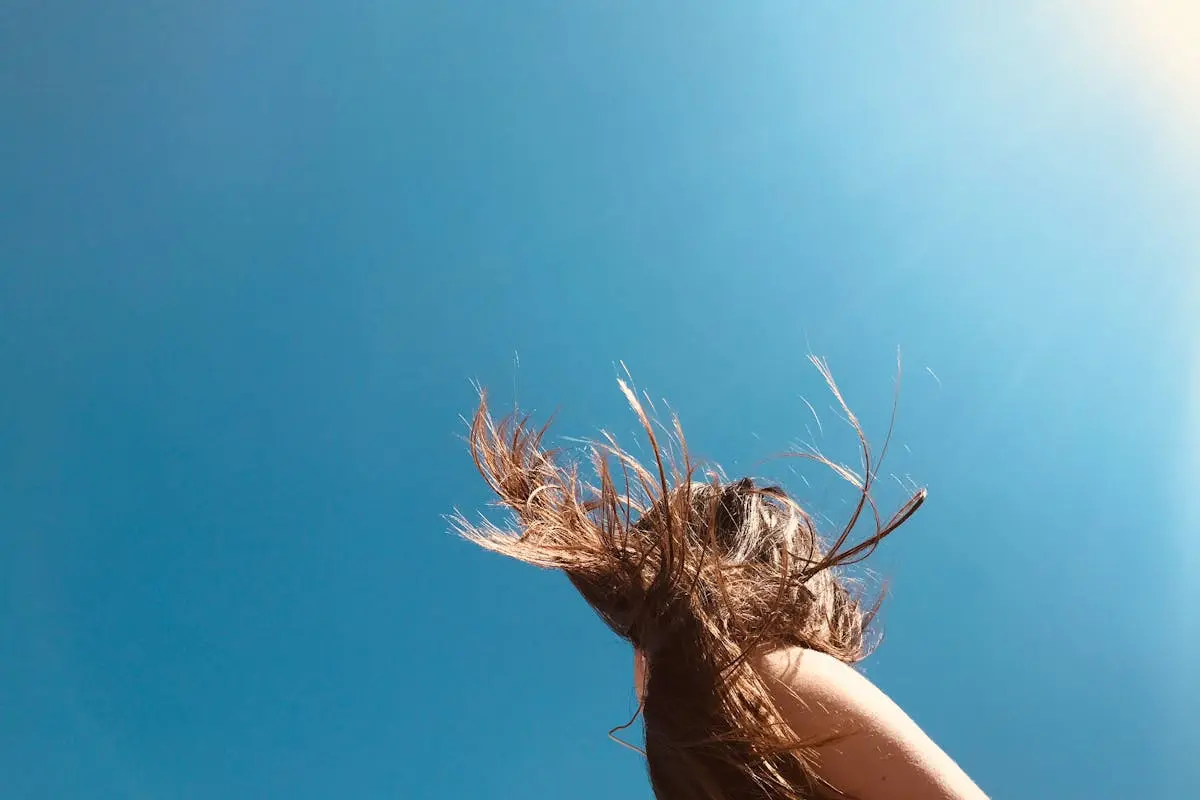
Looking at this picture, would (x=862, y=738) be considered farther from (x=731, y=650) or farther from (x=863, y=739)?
(x=731, y=650)

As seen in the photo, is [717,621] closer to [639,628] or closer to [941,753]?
[639,628]

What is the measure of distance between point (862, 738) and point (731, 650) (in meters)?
0.21

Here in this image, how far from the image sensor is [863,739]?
3.04 ft

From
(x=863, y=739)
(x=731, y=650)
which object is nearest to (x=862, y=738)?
(x=863, y=739)

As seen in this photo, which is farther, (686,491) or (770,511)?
(770,511)

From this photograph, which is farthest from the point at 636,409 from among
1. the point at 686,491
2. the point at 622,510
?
the point at 622,510

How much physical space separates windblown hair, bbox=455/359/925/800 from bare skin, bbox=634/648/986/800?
2 centimetres

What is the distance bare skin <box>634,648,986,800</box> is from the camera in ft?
2.93

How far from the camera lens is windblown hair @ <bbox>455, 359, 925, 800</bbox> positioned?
3.31 feet

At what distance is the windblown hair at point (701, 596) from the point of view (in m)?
1.01

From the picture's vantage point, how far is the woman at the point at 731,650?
0.94 meters

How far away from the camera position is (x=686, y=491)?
4.02ft

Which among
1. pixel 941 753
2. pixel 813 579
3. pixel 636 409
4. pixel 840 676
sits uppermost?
pixel 636 409

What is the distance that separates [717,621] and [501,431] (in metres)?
0.81
